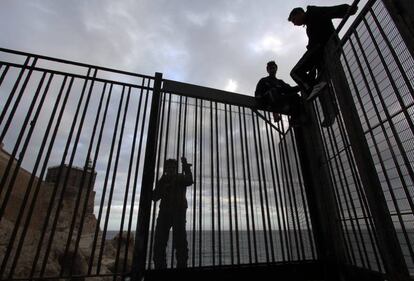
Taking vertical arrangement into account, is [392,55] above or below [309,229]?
above

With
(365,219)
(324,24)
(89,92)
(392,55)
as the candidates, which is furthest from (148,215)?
(324,24)

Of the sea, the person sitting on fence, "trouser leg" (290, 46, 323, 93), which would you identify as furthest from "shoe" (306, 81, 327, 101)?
the sea

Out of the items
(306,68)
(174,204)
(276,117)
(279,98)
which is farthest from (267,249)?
(306,68)

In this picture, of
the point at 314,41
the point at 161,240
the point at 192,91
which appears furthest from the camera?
the point at 192,91

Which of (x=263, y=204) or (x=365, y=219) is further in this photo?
(x=263, y=204)

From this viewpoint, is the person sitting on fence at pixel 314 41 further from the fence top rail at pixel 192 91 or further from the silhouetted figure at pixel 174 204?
the silhouetted figure at pixel 174 204

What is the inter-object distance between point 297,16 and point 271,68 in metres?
0.97

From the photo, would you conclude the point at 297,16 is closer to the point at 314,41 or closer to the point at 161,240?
the point at 314,41

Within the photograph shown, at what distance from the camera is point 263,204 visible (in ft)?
8.79

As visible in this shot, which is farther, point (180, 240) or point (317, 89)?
point (317, 89)

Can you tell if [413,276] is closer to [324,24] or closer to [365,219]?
[365,219]

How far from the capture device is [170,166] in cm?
261

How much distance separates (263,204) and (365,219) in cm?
100

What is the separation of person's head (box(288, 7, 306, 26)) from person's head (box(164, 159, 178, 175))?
8.31 feet
